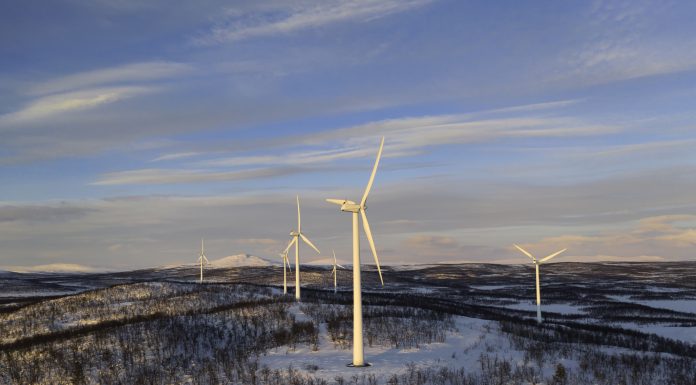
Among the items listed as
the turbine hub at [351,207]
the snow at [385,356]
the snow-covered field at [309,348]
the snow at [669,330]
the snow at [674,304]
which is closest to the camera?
the snow-covered field at [309,348]

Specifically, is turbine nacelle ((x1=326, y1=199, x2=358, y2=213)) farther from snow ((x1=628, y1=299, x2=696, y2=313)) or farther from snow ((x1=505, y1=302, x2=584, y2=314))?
snow ((x1=628, y1=299, x2=696, y2=313))

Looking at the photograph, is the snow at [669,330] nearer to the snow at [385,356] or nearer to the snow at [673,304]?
A: the snow at [385,356]

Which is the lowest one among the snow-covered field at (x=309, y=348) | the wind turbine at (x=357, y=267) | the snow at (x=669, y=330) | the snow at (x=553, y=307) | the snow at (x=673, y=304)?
the snow at (x=673, y=304)

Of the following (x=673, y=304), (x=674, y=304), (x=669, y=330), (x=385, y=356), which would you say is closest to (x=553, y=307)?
(x=673, y=304)

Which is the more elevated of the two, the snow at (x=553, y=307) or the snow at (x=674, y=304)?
the snow at (x=553, y=307)

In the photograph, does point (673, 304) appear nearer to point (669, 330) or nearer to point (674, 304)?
point (674, 304)

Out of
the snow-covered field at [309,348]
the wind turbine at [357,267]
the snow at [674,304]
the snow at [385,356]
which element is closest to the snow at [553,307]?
the snow at [674,304]

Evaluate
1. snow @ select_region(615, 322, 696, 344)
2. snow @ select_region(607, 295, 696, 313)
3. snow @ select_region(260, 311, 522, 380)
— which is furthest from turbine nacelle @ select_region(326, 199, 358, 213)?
snow @ select_region(607, 295, 696, 313)

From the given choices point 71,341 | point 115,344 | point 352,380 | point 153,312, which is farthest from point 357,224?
point 153,312

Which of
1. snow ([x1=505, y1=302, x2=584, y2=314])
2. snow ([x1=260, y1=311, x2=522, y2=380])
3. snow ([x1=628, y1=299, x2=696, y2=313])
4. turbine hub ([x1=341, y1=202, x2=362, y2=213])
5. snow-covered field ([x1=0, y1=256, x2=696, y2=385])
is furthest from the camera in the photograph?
snow ([x1=628, y1=299, x2=696, y2=313])

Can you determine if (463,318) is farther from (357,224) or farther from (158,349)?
(158,349)

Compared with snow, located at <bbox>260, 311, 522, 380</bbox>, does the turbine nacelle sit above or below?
above

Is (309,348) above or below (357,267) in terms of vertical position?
below

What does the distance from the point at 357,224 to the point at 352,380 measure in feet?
19.2
